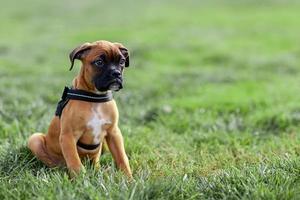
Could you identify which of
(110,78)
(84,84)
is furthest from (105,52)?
(84,84)

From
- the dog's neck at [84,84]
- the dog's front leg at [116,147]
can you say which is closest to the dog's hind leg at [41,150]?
the dog's front leg at [116,147]

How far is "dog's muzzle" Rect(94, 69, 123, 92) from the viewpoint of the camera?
17.0 feet

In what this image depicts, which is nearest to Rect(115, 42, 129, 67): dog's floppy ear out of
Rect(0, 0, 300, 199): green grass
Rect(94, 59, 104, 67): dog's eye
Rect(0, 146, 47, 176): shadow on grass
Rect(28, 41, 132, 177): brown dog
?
Rect(28, 41, 132, 177): brown dog

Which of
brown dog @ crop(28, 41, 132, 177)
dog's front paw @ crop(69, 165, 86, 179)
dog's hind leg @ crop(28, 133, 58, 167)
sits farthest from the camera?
dog's hind leg @ crop(28, 133, 58, 167)

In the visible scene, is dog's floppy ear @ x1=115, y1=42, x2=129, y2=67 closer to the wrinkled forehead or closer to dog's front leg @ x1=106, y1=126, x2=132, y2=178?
the wrinkled forehead

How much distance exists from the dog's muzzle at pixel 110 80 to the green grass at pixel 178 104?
2.52ft

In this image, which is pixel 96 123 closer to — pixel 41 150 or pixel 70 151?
pixel 70 151

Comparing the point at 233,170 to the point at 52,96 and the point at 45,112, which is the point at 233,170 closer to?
the point at 45,112

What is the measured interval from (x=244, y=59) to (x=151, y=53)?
2770 millimetres

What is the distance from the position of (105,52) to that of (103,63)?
0.33 feet

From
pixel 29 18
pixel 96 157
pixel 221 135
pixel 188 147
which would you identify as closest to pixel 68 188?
pixel 96 157

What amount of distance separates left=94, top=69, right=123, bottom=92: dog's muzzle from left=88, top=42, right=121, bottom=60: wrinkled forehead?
13 centimetres

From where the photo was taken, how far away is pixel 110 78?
Result: 5.19 m

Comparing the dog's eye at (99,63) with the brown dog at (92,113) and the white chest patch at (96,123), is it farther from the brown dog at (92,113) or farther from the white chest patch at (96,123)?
the white chest patch at (96,123)
